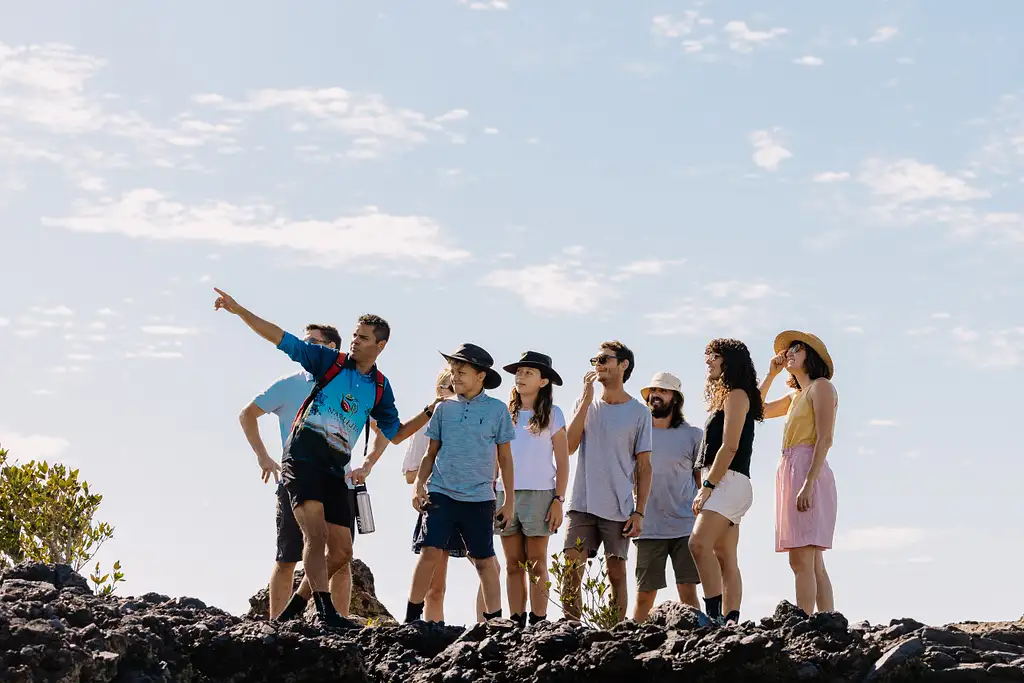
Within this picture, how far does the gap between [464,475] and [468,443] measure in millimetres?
255

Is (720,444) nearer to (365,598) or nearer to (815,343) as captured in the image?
(815,343)

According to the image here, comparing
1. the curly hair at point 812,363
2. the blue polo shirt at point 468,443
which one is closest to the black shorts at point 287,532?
the blue polo shirt at point 468,443

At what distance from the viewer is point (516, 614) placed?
1064 centimetres

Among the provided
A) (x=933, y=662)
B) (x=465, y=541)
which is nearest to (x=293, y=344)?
(x=465, y=541)

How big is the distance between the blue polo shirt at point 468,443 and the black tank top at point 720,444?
62.3 inches

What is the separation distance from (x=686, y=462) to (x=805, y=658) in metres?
3.17

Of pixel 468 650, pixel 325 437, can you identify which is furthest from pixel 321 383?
pixel 468 650

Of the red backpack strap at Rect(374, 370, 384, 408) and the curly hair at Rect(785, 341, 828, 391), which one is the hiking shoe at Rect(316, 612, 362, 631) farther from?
the curly hair at Rect(785, 341, 828, 391)

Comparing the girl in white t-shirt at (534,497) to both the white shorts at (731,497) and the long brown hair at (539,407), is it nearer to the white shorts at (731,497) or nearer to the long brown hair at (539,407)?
the long brown hair at (539,407)

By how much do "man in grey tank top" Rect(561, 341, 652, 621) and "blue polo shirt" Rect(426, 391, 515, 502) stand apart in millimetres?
1079

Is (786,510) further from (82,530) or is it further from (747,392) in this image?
(82,530)

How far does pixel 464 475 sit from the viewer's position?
394 inches

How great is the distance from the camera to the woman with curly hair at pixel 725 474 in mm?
10039

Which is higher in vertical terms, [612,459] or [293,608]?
[612,459]
